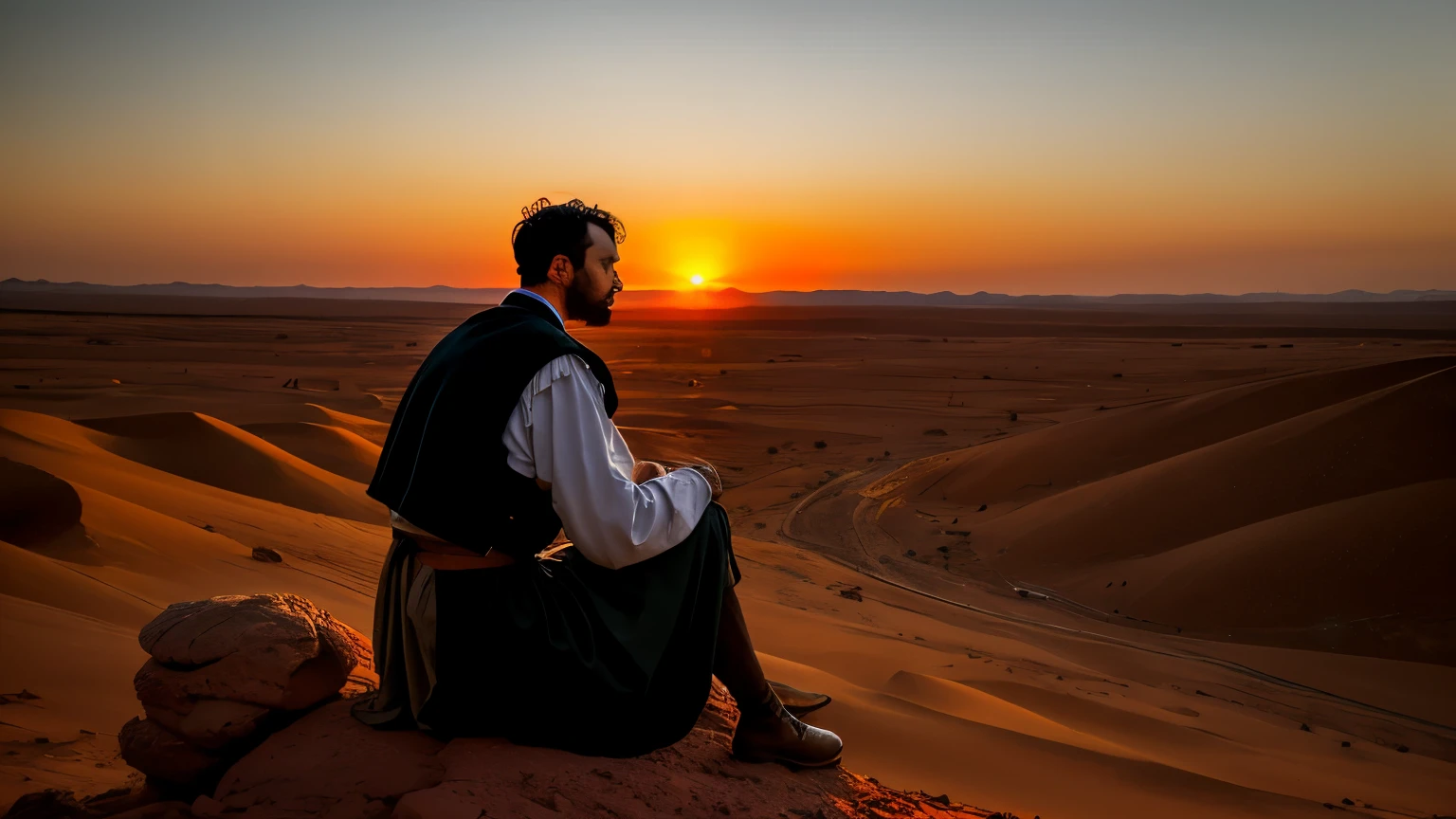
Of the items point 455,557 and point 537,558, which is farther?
point 537,558

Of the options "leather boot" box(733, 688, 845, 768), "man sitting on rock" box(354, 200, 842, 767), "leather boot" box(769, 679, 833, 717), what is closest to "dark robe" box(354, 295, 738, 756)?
"man sitting on rock" box(354, 200, 842, 767)

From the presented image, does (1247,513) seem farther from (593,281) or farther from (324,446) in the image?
(324,446)

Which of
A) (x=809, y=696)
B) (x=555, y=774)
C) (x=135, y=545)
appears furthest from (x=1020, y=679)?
(x=135, y=545)

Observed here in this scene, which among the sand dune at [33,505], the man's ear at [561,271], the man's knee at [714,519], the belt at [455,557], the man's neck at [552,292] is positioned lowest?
the sand dune at [33,505]

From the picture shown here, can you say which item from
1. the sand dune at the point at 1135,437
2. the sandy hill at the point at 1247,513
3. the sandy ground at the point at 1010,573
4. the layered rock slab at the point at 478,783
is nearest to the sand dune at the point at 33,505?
the sandy ground at the point at 1010,573

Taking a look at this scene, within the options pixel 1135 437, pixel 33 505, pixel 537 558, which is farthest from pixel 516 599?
pixel 1135 437

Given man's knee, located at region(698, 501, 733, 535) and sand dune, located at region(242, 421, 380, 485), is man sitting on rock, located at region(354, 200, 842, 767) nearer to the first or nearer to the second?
man's knee, located at region(698, 501, 733, 535)

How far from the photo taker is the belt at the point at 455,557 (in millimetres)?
2445

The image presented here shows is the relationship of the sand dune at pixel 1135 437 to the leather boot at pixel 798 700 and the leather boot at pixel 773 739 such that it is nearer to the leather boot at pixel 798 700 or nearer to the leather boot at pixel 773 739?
the leather boot at pixel 798 700

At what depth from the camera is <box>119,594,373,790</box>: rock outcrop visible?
8.32 feet

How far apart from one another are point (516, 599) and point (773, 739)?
90 centimetres

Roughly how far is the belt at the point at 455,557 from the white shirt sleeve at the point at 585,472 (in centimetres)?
21

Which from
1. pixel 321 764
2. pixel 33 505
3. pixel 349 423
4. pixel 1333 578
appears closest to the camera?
pixel 321 764

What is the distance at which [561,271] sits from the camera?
8.73 ft
